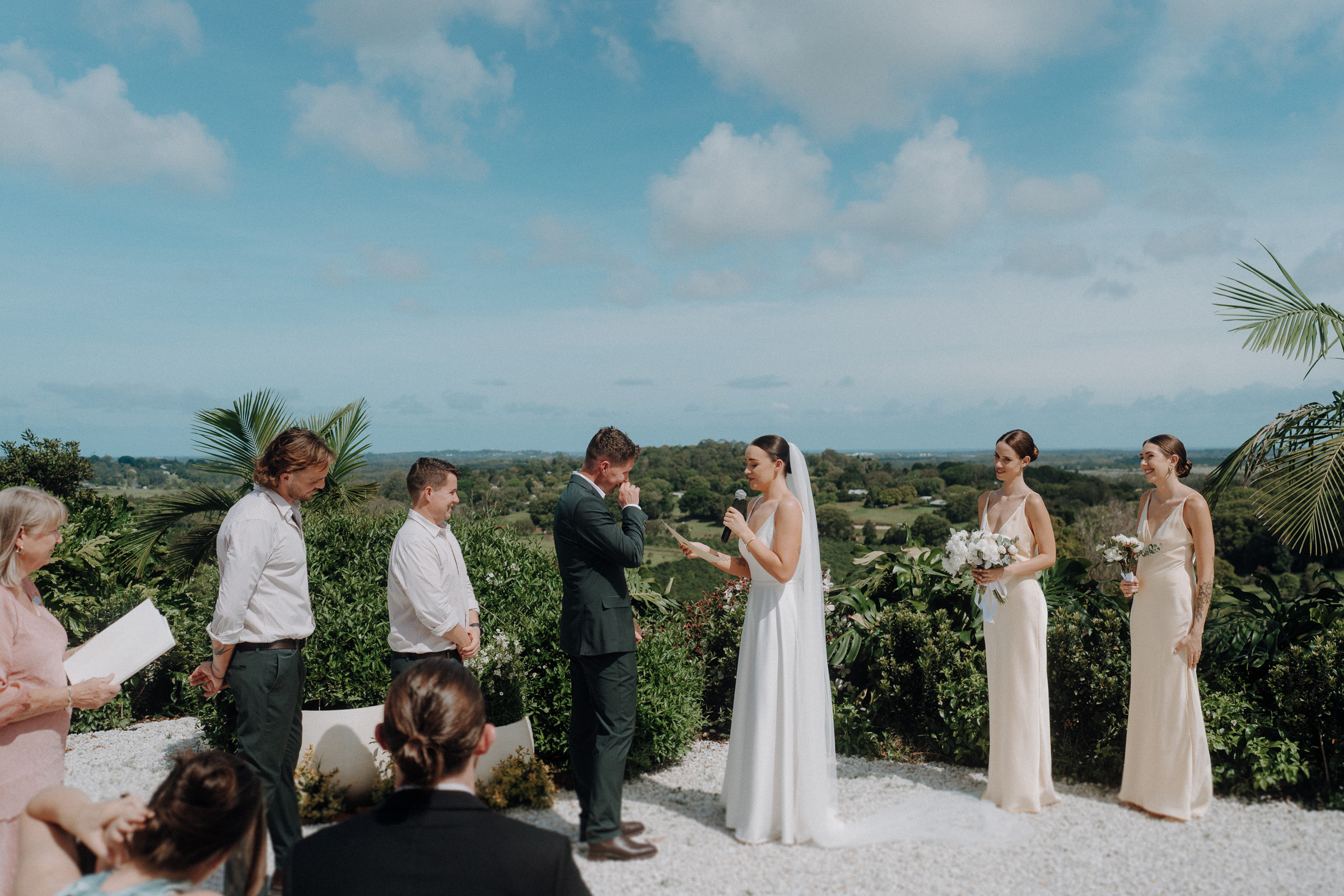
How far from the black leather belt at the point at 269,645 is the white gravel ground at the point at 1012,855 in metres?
1.84

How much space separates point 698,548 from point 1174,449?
9.95 feet

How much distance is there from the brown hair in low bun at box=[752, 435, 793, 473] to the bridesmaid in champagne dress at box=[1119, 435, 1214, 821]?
227 cm

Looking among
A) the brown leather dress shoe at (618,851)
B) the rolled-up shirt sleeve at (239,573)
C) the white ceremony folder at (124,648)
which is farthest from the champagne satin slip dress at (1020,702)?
the white ceremony folder at (124,648)

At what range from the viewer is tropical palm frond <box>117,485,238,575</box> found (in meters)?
8.05

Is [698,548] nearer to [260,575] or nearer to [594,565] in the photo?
[594,565]

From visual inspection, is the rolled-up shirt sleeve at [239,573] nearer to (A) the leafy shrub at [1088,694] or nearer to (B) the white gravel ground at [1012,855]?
(B) the white gravel ground at [1012,855]

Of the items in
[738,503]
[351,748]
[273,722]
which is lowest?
[351,748]

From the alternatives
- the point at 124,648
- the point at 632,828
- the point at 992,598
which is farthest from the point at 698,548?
the point at 124,648

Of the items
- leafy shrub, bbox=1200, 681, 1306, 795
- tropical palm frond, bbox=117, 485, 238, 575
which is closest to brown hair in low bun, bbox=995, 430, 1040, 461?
leafy shrub, bbox=1200, 681, 1306, 795

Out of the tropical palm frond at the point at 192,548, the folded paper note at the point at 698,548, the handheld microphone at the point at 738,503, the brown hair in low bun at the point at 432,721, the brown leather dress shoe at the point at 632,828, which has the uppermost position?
the handheld microphone at the point at 738,503

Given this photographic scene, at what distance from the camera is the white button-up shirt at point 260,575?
11.8 ft

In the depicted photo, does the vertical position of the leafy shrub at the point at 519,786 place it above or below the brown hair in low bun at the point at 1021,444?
below

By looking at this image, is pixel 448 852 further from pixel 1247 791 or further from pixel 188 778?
pixel 1247 791

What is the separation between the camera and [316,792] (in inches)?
182
